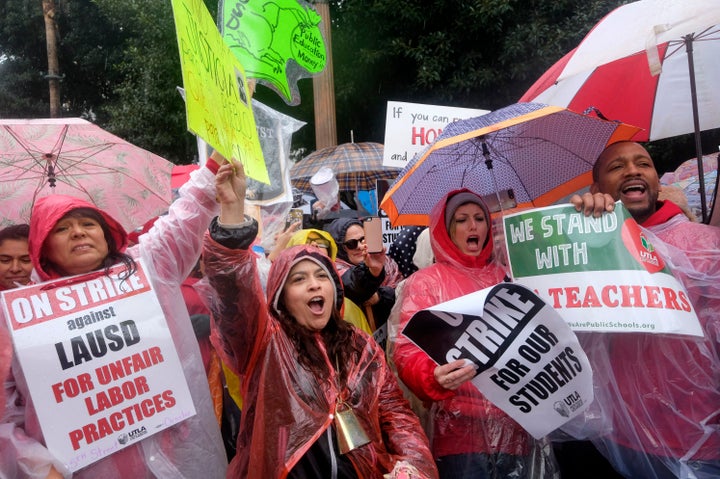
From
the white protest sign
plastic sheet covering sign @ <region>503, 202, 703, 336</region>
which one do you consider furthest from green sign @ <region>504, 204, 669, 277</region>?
the white protest sign

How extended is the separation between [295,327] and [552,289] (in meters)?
0.97

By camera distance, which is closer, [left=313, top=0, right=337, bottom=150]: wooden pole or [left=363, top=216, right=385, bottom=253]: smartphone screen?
[left=363, top=216, right=385, bottom=253]: smartphone screen

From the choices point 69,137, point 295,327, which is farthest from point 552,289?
point 69,137

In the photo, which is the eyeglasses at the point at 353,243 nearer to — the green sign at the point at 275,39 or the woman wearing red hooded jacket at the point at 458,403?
the green sign at the point at 275,39

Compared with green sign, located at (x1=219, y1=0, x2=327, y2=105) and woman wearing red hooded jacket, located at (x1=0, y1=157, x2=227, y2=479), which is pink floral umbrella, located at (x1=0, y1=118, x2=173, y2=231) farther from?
green sign, located at (x1=219, y1=0, x2=327, y2=105)

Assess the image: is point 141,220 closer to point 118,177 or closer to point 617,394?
point 118,177

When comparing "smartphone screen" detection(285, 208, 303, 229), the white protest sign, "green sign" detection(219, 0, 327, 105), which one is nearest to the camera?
"green sign" detection(219, 0, 327, 105)

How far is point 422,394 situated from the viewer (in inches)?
90.2

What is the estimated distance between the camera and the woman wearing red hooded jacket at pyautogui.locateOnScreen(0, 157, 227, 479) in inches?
79.6

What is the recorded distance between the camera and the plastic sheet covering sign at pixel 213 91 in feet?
5.50

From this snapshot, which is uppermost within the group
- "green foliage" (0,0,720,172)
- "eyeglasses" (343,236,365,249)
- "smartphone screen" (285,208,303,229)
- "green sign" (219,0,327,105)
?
"green foliage" (0,0,720,172)

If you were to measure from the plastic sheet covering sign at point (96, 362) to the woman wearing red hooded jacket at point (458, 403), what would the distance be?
837mm

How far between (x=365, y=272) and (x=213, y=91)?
1.47 metres

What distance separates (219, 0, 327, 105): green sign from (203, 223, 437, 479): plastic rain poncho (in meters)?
1.07
